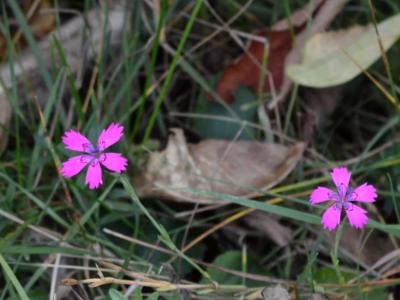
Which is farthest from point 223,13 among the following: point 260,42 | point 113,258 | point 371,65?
point 113,258

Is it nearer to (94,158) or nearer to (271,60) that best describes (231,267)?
(94,158)

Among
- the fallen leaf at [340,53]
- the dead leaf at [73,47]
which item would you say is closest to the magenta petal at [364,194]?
the fallen leaf at [340,53]

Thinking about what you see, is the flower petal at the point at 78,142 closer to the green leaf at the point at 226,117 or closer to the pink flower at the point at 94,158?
the pink flower at the point at 94,158

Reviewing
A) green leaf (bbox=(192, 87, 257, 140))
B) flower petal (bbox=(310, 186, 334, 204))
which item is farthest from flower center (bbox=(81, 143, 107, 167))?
green leaf (bbox=(192, 87, 257, 140))

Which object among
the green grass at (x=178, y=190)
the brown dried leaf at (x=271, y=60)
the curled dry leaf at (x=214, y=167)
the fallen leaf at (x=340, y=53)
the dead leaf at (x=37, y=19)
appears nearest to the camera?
the green grass at (x=178, y=190)

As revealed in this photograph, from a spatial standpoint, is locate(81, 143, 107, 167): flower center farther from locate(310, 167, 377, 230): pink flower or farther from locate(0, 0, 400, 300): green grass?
locate(310, 167, 377, 230): pink flower

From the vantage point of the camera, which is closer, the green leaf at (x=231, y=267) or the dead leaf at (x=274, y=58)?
the green leaf at (x=231, y=267)

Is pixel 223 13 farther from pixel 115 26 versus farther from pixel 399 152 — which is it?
pixel 399 152
